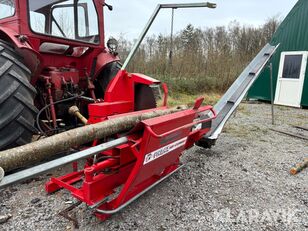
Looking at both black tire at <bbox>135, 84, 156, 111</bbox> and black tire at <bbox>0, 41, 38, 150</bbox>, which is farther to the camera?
black tire at <bbox>135, 84, 156, 111</bbox>

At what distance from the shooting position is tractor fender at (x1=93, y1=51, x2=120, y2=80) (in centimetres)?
310

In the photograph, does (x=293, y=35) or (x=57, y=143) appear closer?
(x=57, y=143)

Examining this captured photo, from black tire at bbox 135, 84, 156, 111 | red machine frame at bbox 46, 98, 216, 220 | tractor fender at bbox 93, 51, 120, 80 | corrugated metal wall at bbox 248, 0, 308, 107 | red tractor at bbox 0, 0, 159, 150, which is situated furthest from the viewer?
corrugated metal wall at bbox 248, 0, 308, 107


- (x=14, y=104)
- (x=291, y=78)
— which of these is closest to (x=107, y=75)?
(x=14, y=104)

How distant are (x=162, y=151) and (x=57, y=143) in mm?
764

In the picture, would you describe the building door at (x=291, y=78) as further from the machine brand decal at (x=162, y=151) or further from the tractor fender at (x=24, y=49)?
the tractor fender at (x=24, y=49)

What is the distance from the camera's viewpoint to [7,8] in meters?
2.55

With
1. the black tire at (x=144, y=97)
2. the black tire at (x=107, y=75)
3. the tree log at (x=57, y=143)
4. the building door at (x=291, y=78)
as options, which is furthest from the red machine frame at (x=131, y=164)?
the building door at (x=291, y=78)

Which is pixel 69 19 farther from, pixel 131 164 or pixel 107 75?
pixel 131 164

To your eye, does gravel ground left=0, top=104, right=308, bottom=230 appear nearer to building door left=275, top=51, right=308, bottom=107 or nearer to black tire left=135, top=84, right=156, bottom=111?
black tire left=135, top=84, right=156, bottom=111

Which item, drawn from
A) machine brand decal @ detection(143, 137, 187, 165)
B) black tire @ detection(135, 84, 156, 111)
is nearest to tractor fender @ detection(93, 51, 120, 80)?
black tire @ detection(135, 84, 156, 111)

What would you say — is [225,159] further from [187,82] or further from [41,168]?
[187,82]

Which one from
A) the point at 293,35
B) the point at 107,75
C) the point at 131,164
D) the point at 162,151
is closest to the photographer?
the point at 162,151

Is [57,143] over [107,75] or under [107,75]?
under
